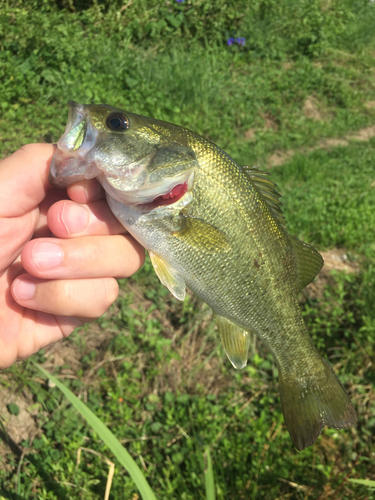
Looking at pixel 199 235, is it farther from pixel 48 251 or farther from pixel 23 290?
pixel 23 290

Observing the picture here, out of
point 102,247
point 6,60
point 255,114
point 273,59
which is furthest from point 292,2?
point 102,247

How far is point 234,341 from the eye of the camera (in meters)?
1.82

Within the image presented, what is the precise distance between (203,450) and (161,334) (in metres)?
0.92

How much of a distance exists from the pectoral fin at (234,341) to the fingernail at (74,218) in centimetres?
74

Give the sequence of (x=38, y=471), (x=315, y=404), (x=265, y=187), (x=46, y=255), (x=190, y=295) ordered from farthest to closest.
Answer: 1. (x=190, y=295)
2. (x=38, y=471)
3. (x=315, y=404)
4. (x=265, y=187)
5. (x=46, y=255)

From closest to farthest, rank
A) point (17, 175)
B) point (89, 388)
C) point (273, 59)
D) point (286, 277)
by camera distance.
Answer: point (17, 175) < point (286, 277) < point (89, 388) < point (273, 59)

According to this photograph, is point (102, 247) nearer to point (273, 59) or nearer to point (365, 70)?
point (273, 59)

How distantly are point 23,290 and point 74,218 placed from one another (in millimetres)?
358

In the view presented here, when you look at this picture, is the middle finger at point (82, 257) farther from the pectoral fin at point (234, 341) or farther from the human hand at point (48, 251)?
the pectoral fin at point (234, 341)

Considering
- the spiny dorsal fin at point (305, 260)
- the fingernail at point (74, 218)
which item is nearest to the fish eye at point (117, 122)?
the fingernail at point (74, 218)

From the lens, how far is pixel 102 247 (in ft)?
5.31

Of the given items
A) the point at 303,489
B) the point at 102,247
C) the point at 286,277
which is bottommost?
the point at 303,489

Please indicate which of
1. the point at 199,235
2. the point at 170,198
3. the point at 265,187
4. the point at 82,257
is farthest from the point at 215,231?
the point at 82,257

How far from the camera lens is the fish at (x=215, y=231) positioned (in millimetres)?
1462
